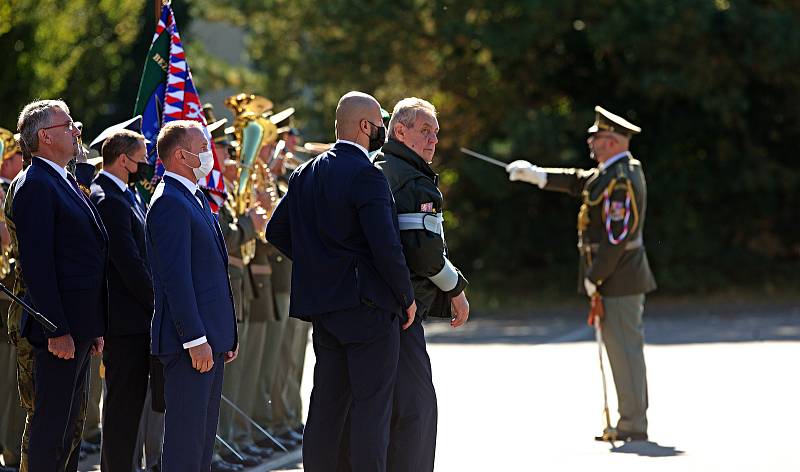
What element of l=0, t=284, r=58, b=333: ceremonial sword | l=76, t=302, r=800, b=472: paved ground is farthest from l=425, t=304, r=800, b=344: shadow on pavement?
l=0, t=284, r=58, b=333: ceremonial sword

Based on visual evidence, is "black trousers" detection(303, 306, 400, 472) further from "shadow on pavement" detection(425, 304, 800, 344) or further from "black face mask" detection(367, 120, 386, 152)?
"shadow on pavement" detection(425, 304, 800, 344)

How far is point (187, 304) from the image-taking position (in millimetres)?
6148

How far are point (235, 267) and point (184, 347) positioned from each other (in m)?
2.85

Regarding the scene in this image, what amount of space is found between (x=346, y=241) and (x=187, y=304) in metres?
0.86

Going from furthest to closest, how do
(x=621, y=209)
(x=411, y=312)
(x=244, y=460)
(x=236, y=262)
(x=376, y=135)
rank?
(x=621, y=209), (x=236, y=262), (x=244, y=460), (x=376, y=135), (x=411, y=312)

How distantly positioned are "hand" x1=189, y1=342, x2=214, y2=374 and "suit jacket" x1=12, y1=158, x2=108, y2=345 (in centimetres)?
72

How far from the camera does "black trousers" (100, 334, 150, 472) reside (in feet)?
23.1

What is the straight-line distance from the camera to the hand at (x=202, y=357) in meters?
6.16

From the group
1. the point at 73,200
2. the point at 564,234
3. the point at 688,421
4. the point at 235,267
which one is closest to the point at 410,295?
the point at 73,200

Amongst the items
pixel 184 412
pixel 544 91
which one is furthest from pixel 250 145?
pixel 544 91

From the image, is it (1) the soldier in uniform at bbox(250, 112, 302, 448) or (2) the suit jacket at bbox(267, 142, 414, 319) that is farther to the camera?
(1) the soldier in uniform at bbox(250, 112, 302, 448)

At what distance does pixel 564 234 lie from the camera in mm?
24859

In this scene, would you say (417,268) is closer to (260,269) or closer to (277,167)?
(260,269)

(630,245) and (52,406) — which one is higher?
(630,245)
